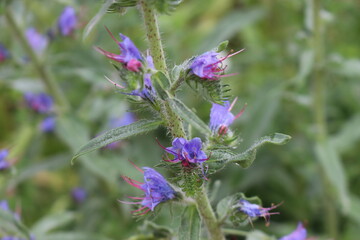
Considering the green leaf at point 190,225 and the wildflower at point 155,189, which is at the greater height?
the wildflower at point 155,189

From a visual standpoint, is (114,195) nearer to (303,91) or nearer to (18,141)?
(18,141)

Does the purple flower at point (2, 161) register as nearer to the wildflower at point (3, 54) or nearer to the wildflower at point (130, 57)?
the wildflower at point (3, 54)

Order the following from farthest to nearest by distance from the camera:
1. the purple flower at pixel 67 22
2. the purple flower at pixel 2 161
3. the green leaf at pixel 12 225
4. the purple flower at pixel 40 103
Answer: the purple flower at pixel 40 103, the purple flower at pixel 67 22, the purple flower at pixel 2 161, the green leaf at pixel 12 225

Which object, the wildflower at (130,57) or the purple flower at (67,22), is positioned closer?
the wildflower at (130,57)

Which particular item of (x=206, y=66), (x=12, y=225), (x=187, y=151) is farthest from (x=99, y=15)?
(x=12, y=225)

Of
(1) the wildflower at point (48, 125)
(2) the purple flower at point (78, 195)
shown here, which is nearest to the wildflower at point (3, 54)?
(1) the wildflower at point (48, 125)

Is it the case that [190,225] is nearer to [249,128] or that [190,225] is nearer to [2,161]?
[2,161]

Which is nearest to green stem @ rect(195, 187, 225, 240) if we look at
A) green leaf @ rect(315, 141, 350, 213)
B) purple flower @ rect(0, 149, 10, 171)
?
purple flower @ rect(0, 149, 10, 171)
